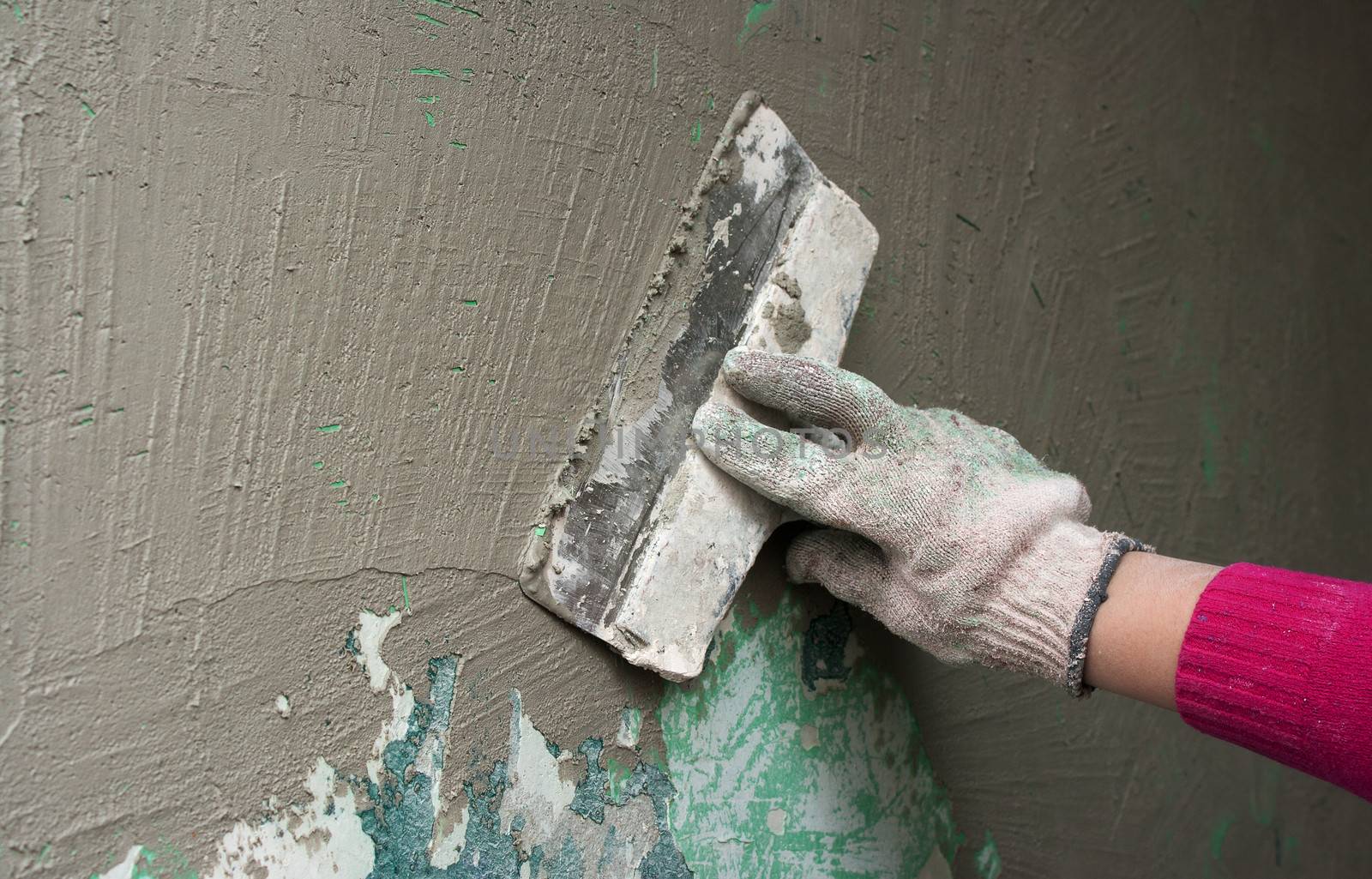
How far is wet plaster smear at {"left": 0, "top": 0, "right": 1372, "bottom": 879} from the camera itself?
2.75 ft

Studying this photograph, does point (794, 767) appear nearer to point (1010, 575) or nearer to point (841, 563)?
point (841, 563)

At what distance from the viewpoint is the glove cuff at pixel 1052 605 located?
44.3 inches

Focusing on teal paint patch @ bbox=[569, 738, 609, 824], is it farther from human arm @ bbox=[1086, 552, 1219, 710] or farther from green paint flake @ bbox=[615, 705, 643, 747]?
human arm @ bbox=[1086, 552, 1219, 710]

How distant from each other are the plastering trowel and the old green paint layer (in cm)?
15

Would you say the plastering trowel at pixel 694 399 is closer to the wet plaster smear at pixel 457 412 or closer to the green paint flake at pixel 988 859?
the wet plaster smear at pixel 457 412

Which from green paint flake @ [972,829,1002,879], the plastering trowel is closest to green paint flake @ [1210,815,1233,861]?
green paint flake @ [972,829,1002,879]

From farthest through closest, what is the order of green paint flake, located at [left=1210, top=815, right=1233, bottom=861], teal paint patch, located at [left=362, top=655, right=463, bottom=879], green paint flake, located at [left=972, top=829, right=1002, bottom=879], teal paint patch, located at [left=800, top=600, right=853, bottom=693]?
1. green paint flake, located at [left=1210, top=815, right=1233, bottom=861]
2. green paint flake, located at [left=972, top=829, right=1002, bottom=879]
3. teal paint patch, located at [left=800, top=600, right=853, bottom=693]
4. teal paint patch, located at [left=362, top=655, right=463, bottom=879]

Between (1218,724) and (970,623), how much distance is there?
0.28m

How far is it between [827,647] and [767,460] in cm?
38

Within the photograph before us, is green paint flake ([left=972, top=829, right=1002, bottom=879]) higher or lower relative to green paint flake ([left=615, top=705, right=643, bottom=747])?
lower

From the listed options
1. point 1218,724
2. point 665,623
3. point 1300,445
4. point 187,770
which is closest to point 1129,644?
point 1218,724

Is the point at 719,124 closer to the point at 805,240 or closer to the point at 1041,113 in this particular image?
the point at 805,240

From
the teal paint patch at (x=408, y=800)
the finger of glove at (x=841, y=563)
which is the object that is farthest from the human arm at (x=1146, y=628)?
the teal paint patch at (x=408, y=800)

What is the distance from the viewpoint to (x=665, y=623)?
1096 mm
